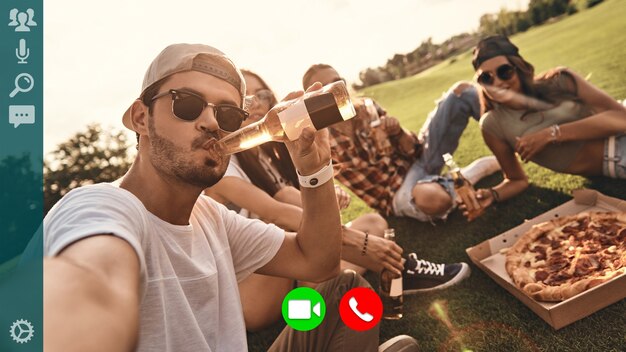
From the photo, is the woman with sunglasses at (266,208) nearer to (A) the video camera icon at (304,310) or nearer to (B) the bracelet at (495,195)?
(A) the video camera icon at (304,310)

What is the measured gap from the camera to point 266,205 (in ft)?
12.2

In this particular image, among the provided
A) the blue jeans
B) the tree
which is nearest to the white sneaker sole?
the blue jeans

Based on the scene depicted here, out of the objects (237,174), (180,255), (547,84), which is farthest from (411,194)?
(180,255)

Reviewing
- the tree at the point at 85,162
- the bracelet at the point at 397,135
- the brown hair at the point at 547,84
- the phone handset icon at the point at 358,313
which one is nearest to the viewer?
the phone handset icon at the point at 358,313

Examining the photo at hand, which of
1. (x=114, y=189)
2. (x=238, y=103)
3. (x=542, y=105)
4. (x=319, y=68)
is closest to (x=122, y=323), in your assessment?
(x=114, y=189)

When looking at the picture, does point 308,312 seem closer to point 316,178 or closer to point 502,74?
point 316,178

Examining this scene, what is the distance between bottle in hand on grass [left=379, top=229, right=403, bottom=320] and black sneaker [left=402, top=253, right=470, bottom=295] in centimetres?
38

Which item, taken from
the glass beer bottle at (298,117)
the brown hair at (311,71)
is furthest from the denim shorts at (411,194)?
the glass beer bottle at (298,117)

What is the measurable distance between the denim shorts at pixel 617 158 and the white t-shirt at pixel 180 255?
3858 millimetres

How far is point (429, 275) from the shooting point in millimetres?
3994

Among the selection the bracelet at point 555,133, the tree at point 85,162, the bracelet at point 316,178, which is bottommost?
the tree at point 85,162

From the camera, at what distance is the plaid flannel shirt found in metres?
5.45

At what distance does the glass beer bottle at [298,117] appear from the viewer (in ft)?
6.25

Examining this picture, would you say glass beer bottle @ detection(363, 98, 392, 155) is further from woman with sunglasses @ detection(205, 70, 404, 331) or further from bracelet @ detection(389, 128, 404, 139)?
woman with sunglasses @ detection(205, 70, 404, 331)
